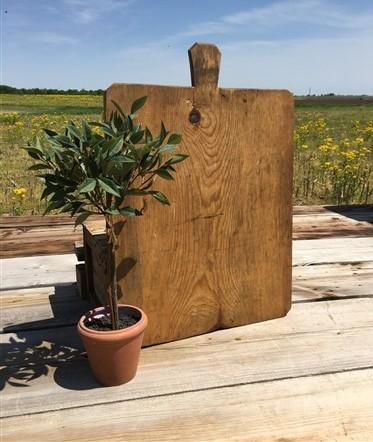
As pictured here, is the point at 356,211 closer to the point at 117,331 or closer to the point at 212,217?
the point at 212,217

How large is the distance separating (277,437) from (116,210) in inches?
31.5

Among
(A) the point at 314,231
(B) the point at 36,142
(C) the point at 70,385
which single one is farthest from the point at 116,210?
(A) the point at 314,231

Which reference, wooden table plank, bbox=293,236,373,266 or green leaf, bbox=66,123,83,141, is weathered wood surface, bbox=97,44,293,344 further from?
wooden table plank, bbox=293,236,373,266

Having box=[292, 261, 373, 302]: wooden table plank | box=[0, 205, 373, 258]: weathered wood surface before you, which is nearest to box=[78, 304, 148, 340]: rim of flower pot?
box=[292, 261, 373, 302]: wooden table plank

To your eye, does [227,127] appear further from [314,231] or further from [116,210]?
[314,231]

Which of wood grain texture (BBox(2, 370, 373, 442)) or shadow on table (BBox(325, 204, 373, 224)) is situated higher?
shadow on table (BBox(325, 204, 373, 224))

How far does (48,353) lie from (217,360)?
652mm

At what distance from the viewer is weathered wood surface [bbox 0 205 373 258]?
11.1 ft

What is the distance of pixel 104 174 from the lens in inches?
56.0

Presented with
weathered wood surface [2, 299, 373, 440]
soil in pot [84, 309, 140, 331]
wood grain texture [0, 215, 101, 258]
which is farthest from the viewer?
wood grain texture [0, 215, 101, 258]

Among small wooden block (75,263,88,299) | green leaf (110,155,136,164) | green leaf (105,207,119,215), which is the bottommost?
small wooden block (75,263,88,299)

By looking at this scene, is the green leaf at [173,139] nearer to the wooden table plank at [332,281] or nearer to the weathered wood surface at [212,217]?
the weathered wood surface at [212,217]

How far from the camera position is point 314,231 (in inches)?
150

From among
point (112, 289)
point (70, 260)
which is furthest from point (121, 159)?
point (70, 260)
